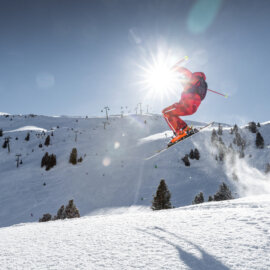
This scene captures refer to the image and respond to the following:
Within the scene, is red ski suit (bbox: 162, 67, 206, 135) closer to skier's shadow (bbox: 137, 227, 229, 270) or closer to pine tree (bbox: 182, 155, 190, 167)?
skier's shadow (bbox: 137, 227, 229, 270)

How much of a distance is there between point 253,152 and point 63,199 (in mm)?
42791

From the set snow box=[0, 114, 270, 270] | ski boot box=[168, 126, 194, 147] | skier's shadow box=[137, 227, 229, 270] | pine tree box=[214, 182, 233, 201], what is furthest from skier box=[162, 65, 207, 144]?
pine tree box=[214, 182, 233, 201]

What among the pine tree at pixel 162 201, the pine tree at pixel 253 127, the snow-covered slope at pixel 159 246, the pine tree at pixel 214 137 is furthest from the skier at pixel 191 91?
the pine tree at pixel 253 127

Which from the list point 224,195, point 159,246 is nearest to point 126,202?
point 224,195

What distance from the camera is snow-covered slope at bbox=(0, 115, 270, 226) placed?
26.4m

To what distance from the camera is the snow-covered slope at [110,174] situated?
86.6ft

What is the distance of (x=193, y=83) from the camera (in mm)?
7742

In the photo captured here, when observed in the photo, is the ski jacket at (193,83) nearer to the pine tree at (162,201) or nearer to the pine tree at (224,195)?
the pine tree at (162,201)

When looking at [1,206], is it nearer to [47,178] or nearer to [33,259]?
[47,178]

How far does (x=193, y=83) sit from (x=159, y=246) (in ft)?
20.2

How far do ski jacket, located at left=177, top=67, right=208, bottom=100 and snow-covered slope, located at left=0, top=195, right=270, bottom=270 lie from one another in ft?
15.5

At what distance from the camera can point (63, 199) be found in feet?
89.0

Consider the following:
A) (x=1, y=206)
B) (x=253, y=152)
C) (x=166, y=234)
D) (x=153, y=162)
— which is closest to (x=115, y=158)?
(x=153, y=162)

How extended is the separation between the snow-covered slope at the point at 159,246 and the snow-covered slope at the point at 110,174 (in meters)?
20.5
